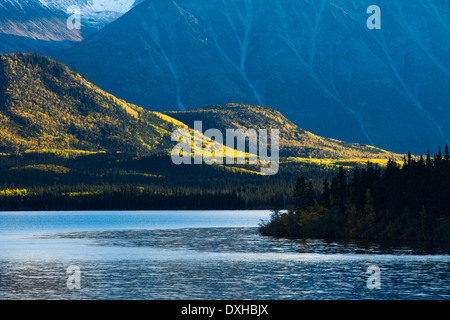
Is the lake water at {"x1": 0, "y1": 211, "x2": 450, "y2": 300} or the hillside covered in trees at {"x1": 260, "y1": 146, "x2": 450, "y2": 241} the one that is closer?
the lake water at {"x1": 0, "y1": 211, "x2": 450, "y2": 300}

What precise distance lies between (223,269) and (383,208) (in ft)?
177

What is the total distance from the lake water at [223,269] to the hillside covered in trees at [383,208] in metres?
7.84

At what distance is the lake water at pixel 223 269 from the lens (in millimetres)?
90688

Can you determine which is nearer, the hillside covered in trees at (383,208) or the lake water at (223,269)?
the lake water at (223,269)

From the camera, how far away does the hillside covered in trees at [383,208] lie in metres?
150

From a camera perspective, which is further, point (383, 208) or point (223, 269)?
point (383, 208)

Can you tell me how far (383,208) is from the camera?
158m

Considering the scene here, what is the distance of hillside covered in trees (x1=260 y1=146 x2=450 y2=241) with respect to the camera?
15012cm

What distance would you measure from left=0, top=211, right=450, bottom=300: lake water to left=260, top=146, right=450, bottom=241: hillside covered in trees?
309 inches

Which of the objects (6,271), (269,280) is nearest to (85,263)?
(6,271)

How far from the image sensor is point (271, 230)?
183125 millimetres

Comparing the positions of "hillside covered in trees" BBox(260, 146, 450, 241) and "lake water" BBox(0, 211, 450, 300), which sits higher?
"hillside covered in trees" BBox(260, 146, 450, 241)

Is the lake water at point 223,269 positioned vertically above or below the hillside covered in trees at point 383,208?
below
